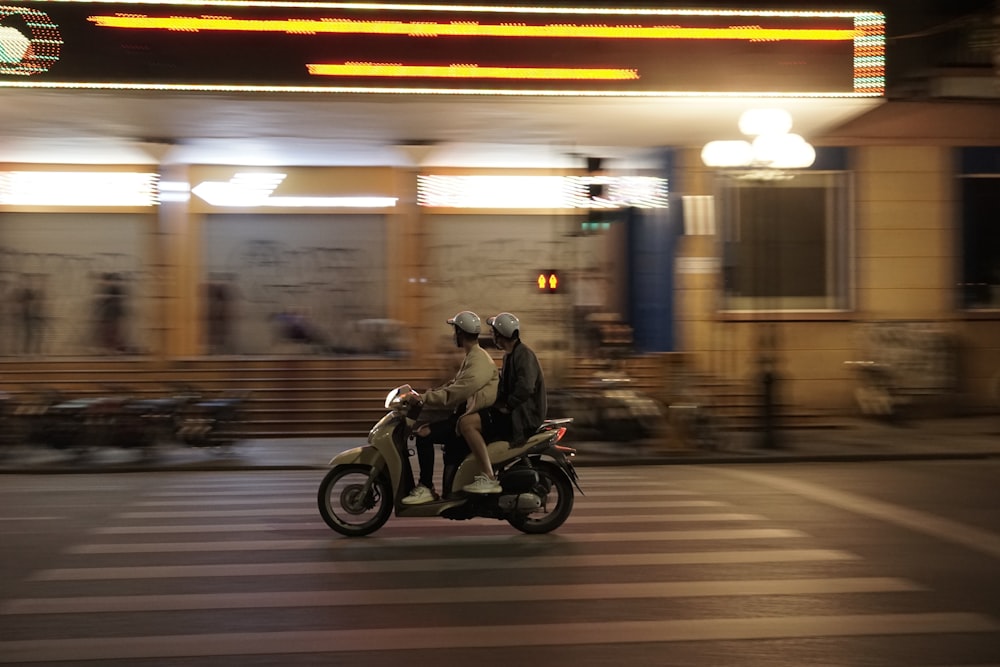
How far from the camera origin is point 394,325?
66.5 feet

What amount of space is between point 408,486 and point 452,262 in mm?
13075

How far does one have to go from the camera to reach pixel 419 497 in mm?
8664

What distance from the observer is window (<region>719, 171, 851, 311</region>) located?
64.6 ft

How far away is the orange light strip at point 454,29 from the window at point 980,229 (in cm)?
474

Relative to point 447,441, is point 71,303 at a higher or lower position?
higher

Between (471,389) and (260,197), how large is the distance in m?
13.9

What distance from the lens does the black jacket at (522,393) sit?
8758mm

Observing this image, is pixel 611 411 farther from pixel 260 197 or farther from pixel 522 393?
pixel 260 197

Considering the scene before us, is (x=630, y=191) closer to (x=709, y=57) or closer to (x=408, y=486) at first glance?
(x=709, y=57)

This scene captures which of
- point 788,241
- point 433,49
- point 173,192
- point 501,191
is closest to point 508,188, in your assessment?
point 501,191

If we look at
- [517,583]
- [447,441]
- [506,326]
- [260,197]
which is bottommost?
[517,583]

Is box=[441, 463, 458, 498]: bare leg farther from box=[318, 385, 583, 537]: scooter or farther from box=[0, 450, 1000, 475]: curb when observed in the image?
box=[0, 450, 1000, 475]: curb

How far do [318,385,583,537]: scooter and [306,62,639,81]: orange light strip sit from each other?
8448 mm

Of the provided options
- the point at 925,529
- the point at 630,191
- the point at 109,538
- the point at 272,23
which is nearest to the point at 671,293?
the point at 630,191
